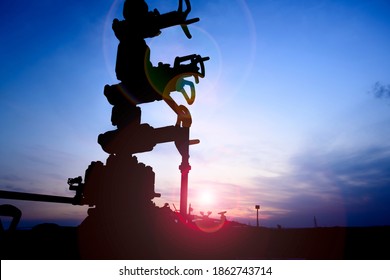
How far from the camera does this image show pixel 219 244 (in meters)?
5.04

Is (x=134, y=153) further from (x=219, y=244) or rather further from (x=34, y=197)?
(x=219, y=244)

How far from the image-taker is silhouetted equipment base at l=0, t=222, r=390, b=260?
403 centimetres

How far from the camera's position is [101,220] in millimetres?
4168

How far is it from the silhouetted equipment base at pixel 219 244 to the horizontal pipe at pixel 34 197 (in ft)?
2.30

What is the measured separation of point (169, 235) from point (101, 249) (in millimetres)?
1121

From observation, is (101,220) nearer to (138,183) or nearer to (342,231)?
(138,183)

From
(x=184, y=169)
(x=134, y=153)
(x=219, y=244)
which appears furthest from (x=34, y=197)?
(x=219, y=244)

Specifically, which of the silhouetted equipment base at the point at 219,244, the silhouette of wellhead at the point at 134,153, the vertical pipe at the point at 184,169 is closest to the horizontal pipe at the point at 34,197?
the silhouette of wellhead at the point at 134,153

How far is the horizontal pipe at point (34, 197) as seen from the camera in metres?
3.59

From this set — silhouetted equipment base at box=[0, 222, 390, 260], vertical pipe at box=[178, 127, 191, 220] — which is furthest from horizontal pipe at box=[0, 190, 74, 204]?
vertical pipe at box=[178, 127, 191, 220]

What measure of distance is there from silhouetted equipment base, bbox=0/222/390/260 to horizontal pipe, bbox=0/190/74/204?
0.70 metres

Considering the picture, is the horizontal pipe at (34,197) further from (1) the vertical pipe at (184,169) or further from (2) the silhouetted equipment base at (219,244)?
(1) the vertical pipe at (184,169)

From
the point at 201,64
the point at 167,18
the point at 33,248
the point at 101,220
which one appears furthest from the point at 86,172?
the point at 167,18

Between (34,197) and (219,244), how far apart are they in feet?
11.5
